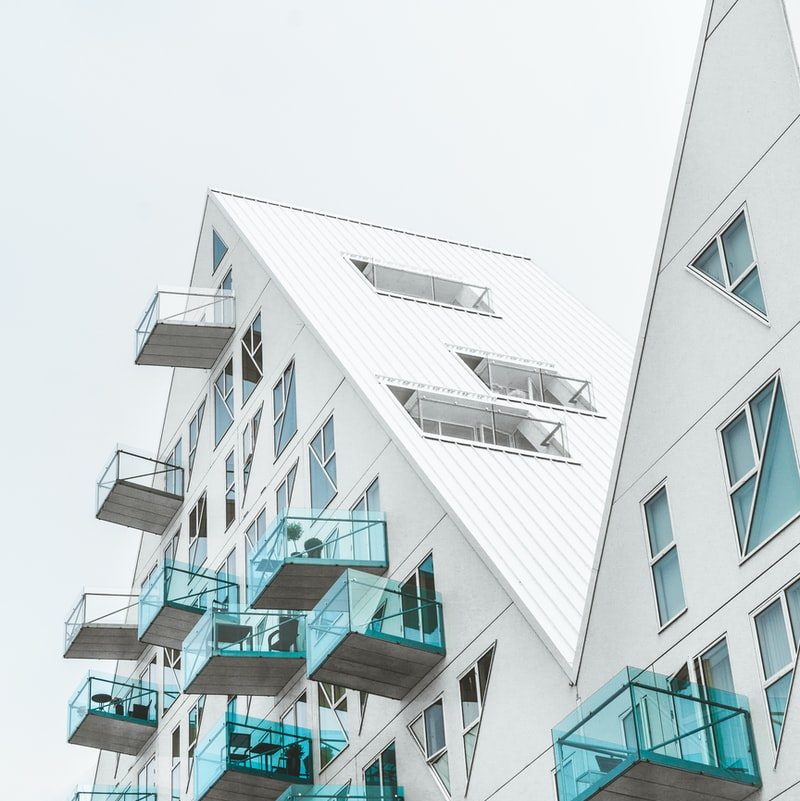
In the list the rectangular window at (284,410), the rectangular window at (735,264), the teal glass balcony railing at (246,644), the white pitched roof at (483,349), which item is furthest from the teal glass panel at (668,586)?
the rectangular window at (284,410)

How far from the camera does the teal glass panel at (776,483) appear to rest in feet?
66.4

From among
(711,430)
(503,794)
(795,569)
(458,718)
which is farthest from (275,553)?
(795,569)

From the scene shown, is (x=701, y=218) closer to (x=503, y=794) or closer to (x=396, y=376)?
(x=503, y=794)

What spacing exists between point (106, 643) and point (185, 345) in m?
9.46

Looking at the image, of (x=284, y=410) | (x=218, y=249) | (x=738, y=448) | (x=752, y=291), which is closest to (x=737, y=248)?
(x=752, y=291)

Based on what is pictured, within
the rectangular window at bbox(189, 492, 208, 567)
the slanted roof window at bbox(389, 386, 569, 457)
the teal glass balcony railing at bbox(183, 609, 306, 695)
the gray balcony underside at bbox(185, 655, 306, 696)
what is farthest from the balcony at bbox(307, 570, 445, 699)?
the rectangular window at bbox(189, 492, 208, 567)

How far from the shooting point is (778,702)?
19.3 metres

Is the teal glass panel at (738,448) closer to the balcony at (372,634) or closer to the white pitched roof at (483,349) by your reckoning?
the white pitched roof at (483,349)

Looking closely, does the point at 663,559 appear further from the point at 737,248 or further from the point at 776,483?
the point at 737,248

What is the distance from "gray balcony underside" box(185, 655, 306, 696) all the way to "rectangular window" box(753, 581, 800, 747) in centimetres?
1387

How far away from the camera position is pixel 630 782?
784 inches

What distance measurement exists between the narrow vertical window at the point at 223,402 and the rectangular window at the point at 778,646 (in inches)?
910

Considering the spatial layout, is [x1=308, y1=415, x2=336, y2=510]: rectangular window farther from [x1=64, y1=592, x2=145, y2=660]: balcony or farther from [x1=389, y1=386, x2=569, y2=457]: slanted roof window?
[x1=64, y1=592, x2=145, y2=660]: balcony

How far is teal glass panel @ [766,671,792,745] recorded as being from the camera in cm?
1920
